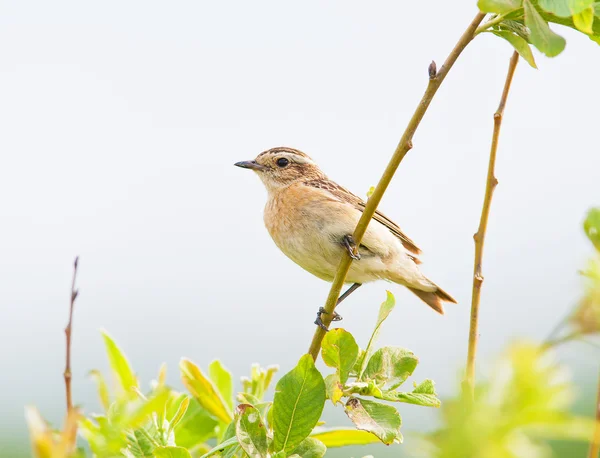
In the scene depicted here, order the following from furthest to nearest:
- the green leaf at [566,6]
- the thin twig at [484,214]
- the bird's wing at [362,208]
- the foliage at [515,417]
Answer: the bird's wing at [362,208], the thin twig at [484,214], the green leaf at [566,6], the foliage at [515,417]

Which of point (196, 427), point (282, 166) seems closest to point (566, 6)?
point (196, 427)

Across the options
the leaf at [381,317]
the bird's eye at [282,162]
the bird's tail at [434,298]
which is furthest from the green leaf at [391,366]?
the bird's eye at [282,162]

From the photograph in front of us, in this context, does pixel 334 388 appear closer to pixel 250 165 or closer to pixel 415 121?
pixel 415 121

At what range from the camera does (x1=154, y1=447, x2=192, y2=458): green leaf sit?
1409 millimetres

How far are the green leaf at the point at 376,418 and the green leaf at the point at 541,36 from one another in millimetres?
831

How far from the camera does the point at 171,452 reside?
55.8 inches

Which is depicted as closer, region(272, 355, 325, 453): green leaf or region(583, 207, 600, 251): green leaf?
region(583, 207, 600, 251): green leaf

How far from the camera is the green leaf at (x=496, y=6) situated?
1419 mm

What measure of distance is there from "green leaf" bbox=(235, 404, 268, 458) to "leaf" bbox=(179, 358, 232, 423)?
0.58m

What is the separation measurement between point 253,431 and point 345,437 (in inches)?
18.0

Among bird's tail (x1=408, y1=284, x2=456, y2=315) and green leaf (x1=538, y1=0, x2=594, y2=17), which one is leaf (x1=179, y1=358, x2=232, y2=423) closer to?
green leaf (x1=538, y1=0, x2=594, y2=17)

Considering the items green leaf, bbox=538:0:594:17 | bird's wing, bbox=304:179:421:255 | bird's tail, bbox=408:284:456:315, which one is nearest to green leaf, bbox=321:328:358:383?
green leaf, bbox=538:0:594:17

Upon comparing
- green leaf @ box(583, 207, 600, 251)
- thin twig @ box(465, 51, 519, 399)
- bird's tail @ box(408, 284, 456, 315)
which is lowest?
green leaf @ box(583, 207, 600, 251)

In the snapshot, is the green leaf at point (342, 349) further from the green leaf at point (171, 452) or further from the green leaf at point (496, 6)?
the green leaf at point (496, 6)
